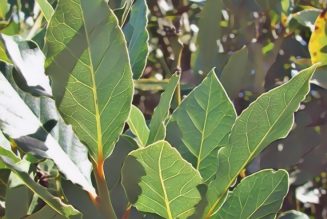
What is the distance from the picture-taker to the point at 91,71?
25.0 inches

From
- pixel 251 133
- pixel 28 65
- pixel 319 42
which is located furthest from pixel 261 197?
pixel 319 42

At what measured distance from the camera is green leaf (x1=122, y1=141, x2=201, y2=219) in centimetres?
59

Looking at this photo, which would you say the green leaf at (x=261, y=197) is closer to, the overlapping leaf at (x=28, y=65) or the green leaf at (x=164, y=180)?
the green leaf at (x=164, y=180)

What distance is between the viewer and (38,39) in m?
0.90

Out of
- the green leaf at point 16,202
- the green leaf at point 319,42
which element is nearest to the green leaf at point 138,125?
the green leaf at point 16,202

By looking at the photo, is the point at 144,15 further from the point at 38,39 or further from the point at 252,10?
the point at 252,10

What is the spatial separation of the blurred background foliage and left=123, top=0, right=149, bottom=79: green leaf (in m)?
0.19

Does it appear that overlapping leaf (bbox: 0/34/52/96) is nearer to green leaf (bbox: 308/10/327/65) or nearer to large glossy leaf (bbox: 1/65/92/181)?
large glossy leaf (bbox: 1/65/92/181)

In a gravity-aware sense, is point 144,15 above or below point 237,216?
above

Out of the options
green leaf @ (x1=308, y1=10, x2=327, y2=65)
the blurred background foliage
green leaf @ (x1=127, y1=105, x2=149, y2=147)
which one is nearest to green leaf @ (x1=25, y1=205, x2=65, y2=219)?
green leaf @ (x1=127, y1=105, x2=149, y2=147)

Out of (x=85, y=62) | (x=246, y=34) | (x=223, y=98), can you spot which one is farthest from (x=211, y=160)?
(x=246, y=34)

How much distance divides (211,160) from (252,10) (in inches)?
22.8

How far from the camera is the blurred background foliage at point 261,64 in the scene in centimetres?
107

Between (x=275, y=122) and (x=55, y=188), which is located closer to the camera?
(x=275, y=122)
